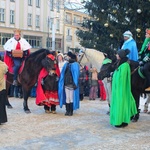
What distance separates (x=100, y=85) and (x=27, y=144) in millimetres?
9113

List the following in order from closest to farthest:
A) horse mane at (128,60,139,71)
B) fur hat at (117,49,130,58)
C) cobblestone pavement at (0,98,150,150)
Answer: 1. cobblestone pavement at (0,98,150,150)
2. fur hat at (117,49,130,58)
3. horse mane at (128,60,139,71)

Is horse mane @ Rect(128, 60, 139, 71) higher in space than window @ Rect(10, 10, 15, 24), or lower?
lower

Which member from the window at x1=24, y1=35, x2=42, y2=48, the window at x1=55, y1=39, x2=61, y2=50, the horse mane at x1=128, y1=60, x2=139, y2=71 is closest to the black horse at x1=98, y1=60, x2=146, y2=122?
the horse mane at x1=128, y1=60, x2=139, y2=71

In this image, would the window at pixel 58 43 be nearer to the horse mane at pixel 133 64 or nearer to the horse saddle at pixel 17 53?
the horse saddle at pixel 17 53

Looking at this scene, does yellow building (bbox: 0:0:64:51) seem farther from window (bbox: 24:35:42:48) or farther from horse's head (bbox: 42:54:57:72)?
horse's head (bbox: 42:54:57:72)

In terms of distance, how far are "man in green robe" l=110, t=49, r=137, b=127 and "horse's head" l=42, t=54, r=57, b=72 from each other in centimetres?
226

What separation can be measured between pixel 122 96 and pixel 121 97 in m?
0.04

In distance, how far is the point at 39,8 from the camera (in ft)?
160

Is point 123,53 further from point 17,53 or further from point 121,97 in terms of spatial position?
point 17,53

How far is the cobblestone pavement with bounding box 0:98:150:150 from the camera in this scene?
6.08 metres

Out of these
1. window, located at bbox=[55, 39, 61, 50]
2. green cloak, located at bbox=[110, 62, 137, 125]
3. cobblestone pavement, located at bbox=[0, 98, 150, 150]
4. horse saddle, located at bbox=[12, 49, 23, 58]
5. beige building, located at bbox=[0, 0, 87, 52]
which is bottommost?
cobblestone pavement, located at bbox=[0, 98, 150, 150]

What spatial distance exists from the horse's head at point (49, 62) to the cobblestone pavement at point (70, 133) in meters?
1.40

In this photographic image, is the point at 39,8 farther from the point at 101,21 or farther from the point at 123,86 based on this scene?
the point at 123,86

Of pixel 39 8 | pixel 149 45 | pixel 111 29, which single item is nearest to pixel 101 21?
pixel 111 29
